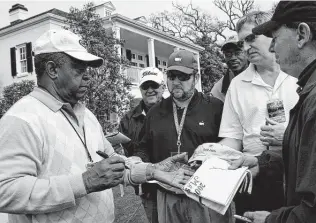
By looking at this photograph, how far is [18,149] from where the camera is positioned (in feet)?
6.76

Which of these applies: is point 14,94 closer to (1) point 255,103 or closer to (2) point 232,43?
(2) point 232,43

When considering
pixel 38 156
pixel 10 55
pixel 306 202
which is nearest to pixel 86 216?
pixel 38 156

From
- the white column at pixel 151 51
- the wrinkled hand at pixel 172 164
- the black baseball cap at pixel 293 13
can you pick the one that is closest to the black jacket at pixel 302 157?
the black baseball cap at pixel 293 13

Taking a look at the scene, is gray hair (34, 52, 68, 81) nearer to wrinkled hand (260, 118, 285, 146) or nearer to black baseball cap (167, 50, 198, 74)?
black baseball cap (167, 50, 198, 74)

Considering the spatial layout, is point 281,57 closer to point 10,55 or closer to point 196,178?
point 196,178

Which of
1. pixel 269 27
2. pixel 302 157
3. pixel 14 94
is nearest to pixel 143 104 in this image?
pixel 269 27

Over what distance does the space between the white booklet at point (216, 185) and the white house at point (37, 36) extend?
55.9 ft

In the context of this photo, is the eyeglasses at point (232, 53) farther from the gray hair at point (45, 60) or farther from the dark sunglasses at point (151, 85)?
the gray hair at point (45, 60)

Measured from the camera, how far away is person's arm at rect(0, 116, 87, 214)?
201 cm

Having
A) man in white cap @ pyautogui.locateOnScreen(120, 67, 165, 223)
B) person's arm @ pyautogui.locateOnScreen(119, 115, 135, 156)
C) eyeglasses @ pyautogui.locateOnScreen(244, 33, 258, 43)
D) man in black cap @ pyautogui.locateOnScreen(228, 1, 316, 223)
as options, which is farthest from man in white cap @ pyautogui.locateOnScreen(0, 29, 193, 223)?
man in white cap @ pyautogui.locateOnScreen(120, 67, 165, 223)

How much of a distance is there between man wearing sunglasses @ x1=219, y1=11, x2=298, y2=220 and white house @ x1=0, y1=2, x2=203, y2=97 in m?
15.9

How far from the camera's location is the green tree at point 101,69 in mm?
13945

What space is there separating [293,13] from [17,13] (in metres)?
24.6

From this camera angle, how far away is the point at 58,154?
7.40 ft
